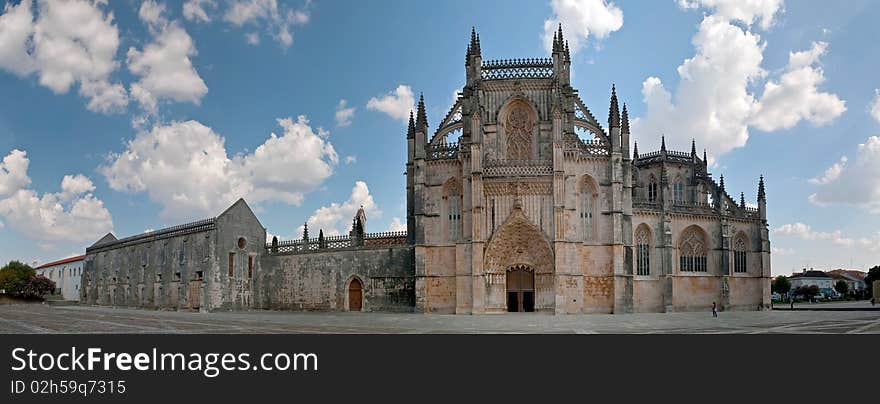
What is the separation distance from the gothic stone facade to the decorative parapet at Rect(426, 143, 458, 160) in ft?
0.26

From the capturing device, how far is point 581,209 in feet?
150

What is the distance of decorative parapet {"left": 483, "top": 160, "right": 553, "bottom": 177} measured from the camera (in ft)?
144

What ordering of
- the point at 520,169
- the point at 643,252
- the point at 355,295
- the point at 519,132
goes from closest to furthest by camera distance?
the point at 520,169
the point at 519,132
the point at 355,295
the point at 643,252

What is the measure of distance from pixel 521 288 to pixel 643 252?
1067 cm

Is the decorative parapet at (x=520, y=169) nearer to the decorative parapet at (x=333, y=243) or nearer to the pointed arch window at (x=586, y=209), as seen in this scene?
the pointed arch window at (x=586, y=209)

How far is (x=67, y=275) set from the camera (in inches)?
3536

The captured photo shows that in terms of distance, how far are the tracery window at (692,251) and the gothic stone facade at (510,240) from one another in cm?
10

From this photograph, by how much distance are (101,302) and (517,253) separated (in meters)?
46.1

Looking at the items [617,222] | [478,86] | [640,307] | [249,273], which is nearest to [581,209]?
[617,222]

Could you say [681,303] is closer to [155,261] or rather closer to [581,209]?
[581,209]

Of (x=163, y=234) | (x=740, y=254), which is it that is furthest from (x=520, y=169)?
(x=163, y=234)

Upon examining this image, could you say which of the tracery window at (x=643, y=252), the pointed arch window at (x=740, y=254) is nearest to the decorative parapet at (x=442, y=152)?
the tracery window at (x=643, y=252)

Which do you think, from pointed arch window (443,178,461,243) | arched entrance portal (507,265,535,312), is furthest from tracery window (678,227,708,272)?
pointed arch window (443,178,461,243)

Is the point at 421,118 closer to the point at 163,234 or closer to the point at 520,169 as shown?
the point at 520,169
